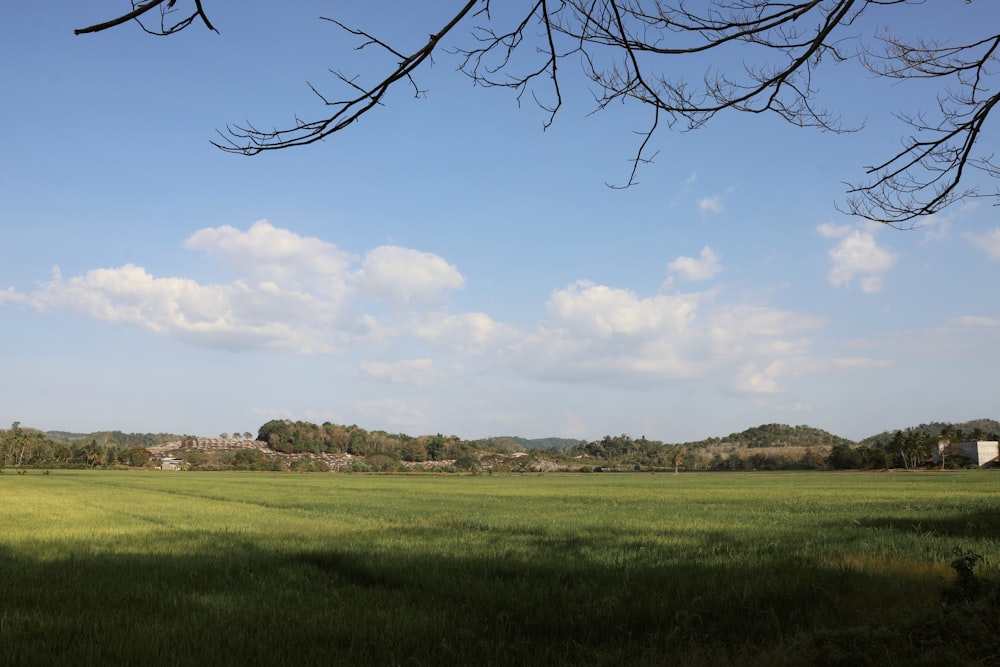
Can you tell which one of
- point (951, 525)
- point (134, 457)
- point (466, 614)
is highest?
point (466, 614)

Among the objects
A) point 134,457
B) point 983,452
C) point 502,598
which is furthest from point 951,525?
point 134,457

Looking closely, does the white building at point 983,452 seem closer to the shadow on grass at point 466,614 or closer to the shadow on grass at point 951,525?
the shadow on grass at point 951,525

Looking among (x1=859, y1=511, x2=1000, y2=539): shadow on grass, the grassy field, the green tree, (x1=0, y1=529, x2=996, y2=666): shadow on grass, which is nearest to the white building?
(x1=859, y1=511, x2=1000, y2=539): shadow on grass

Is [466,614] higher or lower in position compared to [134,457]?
higher

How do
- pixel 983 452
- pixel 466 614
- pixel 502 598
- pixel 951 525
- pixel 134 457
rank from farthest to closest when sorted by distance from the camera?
pixel 134 457, pixel 983 452, pixel 951 525, pixel 502 598, pixel 466 614

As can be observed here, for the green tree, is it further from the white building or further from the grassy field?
the white building

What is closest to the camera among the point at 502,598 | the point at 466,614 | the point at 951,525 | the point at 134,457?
the point at 466,614

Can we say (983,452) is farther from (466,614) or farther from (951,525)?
(466,614)

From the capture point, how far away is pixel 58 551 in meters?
14.5

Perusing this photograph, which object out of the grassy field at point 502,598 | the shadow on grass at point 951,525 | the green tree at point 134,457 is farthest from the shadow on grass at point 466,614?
the green tree at point 134,457

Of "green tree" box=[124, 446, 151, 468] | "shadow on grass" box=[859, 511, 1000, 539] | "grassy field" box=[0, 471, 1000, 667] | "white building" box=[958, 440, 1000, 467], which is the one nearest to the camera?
"grassy field" box=[0, 471, 1000, 667]

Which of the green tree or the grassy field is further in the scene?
the green tree

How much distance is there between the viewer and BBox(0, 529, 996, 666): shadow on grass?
6203 mm

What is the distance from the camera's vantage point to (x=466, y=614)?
8.11 m
